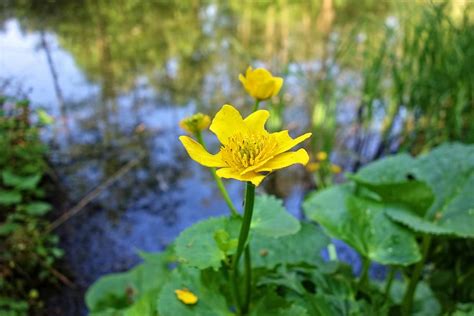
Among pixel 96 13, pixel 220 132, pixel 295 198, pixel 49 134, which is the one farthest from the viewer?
pixel 96 13

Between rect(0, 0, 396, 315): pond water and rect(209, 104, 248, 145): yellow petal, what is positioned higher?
rect(0, 0, 396, 315): pond water

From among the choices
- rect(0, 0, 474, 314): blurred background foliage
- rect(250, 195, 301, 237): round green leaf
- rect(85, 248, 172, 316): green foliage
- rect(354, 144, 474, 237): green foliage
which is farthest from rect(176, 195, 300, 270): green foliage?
rect(0, 0, 474, 314): blurred background foliage

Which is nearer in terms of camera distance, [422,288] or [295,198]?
[422,288]

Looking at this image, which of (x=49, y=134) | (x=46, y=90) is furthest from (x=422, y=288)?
(x=46, y=90)

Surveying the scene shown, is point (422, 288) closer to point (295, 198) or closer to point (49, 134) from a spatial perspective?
point (295, 198)

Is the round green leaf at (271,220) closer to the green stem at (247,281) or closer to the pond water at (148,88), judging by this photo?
the green stem at (247,281)

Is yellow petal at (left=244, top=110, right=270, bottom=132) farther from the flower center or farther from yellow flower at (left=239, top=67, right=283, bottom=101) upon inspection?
yellow flower at (left=239, top=67, right=283, bottom=101)

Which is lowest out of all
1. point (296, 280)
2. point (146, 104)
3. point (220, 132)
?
point (296, 280)
